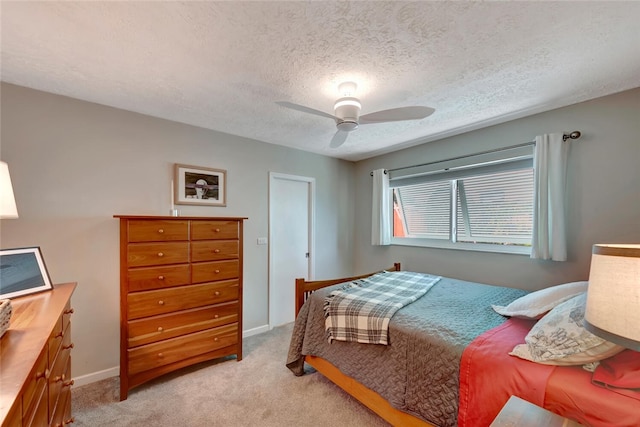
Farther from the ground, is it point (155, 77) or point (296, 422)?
point (155, 77)

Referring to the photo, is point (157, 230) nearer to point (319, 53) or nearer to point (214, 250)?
point (214, 250)

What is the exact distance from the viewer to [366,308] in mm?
1999

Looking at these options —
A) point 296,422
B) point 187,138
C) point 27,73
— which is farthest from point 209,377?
point 27,73

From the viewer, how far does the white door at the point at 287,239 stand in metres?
3.62

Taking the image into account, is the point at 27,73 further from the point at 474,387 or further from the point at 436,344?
the point at 474,387

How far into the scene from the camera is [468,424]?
4.42 ft

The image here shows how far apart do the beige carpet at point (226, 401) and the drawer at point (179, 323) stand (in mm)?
429

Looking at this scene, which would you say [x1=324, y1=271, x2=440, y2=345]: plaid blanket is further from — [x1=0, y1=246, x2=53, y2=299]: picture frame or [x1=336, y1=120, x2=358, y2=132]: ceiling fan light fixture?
[x1=0, y1=246, x2=53, y2=299]: picture frame

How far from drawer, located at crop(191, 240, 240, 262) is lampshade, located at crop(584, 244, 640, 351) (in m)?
2.50

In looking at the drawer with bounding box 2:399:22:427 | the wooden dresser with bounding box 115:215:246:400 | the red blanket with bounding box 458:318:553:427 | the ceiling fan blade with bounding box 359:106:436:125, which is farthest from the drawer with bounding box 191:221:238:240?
the red blanket with bounding box 458:318:553:427

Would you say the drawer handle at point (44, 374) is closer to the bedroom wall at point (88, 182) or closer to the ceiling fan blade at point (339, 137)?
the bedroom wall at point (88, 182)

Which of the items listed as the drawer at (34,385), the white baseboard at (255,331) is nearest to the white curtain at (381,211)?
the white baseboard at (255,331)

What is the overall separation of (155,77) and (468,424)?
9.59 feet

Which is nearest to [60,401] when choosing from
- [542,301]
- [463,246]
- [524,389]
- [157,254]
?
[157,254]
